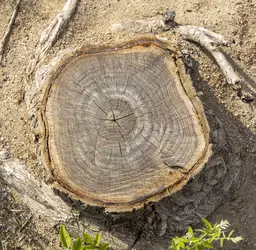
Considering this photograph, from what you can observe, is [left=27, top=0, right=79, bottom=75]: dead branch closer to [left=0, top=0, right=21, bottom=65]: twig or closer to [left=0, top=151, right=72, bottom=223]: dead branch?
[left=0, top=0, right=21, bottom=65]: twig

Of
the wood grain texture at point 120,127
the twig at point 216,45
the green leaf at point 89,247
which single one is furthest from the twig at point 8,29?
the green leaf at point 89,247

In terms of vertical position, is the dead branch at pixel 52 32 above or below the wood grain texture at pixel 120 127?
above

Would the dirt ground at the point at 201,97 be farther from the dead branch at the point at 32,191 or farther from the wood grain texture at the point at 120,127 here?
the wood grain texture at the point at 120,127

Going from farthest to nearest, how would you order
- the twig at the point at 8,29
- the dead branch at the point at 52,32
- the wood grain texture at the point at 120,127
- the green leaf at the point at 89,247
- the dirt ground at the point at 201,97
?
1. the twig at the point at 8,29
2. the dead branch at the point at 52,32
3. the dirt ground at the point at 201,97
4. the wood grain texture at the point at 120,127
5. the green leaf at the point at 89,247

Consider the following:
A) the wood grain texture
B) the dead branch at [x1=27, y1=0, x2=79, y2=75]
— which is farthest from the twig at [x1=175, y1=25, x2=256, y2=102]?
the dead branch at [x1=27, y1=0, x2=79, y2=75]

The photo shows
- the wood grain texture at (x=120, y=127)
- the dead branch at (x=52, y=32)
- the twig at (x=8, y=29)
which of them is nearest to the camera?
the wood grain texture at (x=120, y=127)

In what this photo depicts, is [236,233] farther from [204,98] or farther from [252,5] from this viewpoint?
[252,5]

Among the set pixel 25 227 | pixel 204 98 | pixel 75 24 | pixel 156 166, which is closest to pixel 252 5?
pixel 204 98
